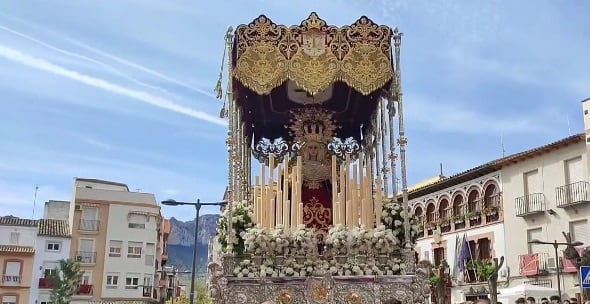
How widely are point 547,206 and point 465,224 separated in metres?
5.25

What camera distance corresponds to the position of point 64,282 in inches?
1526

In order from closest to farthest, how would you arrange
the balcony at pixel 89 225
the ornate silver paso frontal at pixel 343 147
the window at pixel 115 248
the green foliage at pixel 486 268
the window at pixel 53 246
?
the ornate silver paso frontal at pixel 343 147
the green foliage at pixel 486 268
the window at pixel 53 246
the balcony at pixel 89 225
the window at pixel 115 248

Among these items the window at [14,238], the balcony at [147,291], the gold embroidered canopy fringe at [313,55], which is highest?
the gold embroidered canopy fringe at [313,55]

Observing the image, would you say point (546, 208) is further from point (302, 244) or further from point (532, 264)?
point (302, 244)

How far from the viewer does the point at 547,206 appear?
86.3 ft

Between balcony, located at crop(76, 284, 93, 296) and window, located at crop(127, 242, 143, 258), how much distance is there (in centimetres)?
346

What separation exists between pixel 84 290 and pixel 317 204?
36214 millimetres

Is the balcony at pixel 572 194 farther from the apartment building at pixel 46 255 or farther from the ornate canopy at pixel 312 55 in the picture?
the apartment building at pixel 46 255

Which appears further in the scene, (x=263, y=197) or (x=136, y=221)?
(x=136, y=221)

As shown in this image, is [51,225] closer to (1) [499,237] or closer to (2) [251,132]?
(1) [499,237]

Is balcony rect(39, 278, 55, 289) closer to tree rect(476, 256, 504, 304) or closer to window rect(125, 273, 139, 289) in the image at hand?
window rect(125, 273, 139, 289)

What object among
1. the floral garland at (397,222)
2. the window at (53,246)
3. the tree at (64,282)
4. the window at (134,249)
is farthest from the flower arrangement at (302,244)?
the window at (134,249)

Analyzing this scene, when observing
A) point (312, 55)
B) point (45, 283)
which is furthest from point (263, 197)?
point (45, 283)

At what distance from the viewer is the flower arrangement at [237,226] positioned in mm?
9164
